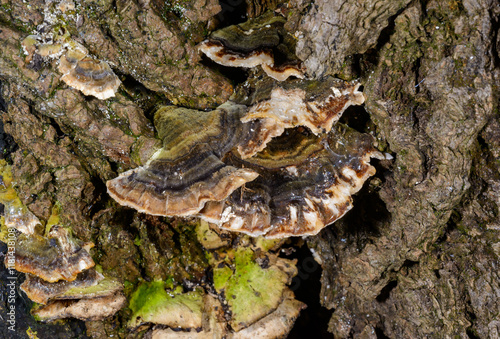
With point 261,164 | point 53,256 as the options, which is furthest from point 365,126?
point 53,256

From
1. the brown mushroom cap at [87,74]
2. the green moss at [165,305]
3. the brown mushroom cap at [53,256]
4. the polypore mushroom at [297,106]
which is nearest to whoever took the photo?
the polypore mushroom at [297,106]

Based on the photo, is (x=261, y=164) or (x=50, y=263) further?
(x=50, y=263)

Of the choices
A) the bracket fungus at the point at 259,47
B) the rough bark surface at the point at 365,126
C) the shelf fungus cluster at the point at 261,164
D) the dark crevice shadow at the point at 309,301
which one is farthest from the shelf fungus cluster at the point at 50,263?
the dark crevice shadow at the point at 309,301

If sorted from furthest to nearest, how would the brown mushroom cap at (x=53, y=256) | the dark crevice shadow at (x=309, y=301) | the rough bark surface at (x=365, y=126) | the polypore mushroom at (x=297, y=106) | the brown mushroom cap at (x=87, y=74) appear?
1. the dark crevice shadow at (x=309, y=301)
2. the brown mushroom cap at (x=53, y=256)
3. the brown mushroom cap at (x=87, y=74)
4. the rough bark surface at (x=365, y=126)
5. the polypore mushroom at (x=297, y=106)

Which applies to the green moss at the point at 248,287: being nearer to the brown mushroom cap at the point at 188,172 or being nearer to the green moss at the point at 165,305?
the green moss at the point at 165,305

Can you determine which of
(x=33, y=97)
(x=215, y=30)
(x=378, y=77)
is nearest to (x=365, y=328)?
(x=378, y=77)

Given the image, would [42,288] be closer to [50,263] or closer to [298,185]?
[50,263]
